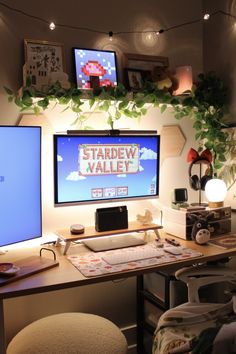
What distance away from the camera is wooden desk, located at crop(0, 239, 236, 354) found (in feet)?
4.54

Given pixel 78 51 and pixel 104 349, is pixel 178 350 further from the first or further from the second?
pixel 78 51

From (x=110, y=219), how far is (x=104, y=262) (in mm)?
361

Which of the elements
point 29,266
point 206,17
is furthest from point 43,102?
point 206,17

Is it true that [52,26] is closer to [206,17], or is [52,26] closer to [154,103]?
[154,103]

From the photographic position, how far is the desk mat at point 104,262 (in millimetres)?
1549

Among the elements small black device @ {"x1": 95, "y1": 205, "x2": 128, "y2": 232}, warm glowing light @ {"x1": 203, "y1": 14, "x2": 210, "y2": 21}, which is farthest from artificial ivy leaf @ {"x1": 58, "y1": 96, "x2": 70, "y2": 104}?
warm glowing light @ {"x1": 203, "y1": 14, "x2": 210, "y2": 21}

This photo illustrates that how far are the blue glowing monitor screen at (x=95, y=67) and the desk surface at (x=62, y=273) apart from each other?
0.92 m

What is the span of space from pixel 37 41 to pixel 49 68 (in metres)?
0.16

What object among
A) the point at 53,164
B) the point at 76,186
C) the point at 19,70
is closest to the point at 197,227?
the point at 76,186

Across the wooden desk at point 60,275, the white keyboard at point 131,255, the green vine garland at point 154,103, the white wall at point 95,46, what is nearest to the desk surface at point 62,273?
the wooden desk at point 60,275

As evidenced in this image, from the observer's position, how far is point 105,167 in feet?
6.66

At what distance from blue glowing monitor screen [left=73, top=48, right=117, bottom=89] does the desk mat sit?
3.05 feet

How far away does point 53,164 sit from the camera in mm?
1886

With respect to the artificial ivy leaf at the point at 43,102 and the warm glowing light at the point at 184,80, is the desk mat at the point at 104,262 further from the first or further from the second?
the warm glowing light at the point at 184,80
